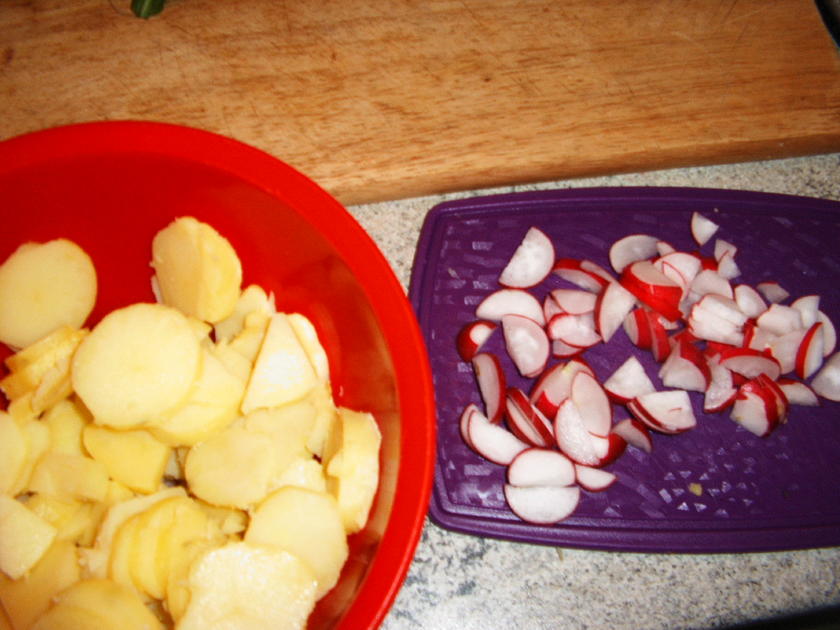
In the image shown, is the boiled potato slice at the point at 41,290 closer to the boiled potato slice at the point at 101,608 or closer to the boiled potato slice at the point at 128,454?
the boiled potato slice at the point at 128,454

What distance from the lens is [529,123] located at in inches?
42.4

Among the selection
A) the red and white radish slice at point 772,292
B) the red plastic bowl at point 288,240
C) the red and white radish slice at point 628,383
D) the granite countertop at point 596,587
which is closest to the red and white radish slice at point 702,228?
the red and white radish slice at point 772,292

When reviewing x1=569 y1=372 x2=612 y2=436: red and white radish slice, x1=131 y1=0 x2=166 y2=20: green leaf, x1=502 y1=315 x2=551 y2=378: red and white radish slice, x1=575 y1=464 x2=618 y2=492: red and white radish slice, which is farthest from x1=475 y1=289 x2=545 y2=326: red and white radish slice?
x1=131 y1=0 x2=166 y2=20: green leaf

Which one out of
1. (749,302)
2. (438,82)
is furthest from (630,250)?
(438,82)

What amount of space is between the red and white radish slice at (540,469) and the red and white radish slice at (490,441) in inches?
0.6

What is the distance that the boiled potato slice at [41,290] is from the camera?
740 millimetres

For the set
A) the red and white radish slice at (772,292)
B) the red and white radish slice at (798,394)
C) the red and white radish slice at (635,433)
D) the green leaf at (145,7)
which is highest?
the green leaf at (145,7)

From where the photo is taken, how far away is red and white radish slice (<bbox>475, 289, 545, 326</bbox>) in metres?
0.99

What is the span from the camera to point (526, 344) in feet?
3.17

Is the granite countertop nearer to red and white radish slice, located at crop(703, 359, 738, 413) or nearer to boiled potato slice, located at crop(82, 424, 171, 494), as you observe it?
red and white radish slice, located at crop(703, 359, 738, 413)

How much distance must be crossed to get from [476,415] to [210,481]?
0.38m

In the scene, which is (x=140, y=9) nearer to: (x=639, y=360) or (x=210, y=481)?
(x=210, y=481)

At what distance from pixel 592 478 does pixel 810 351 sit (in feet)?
1.38

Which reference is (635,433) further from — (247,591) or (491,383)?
(247,591)
